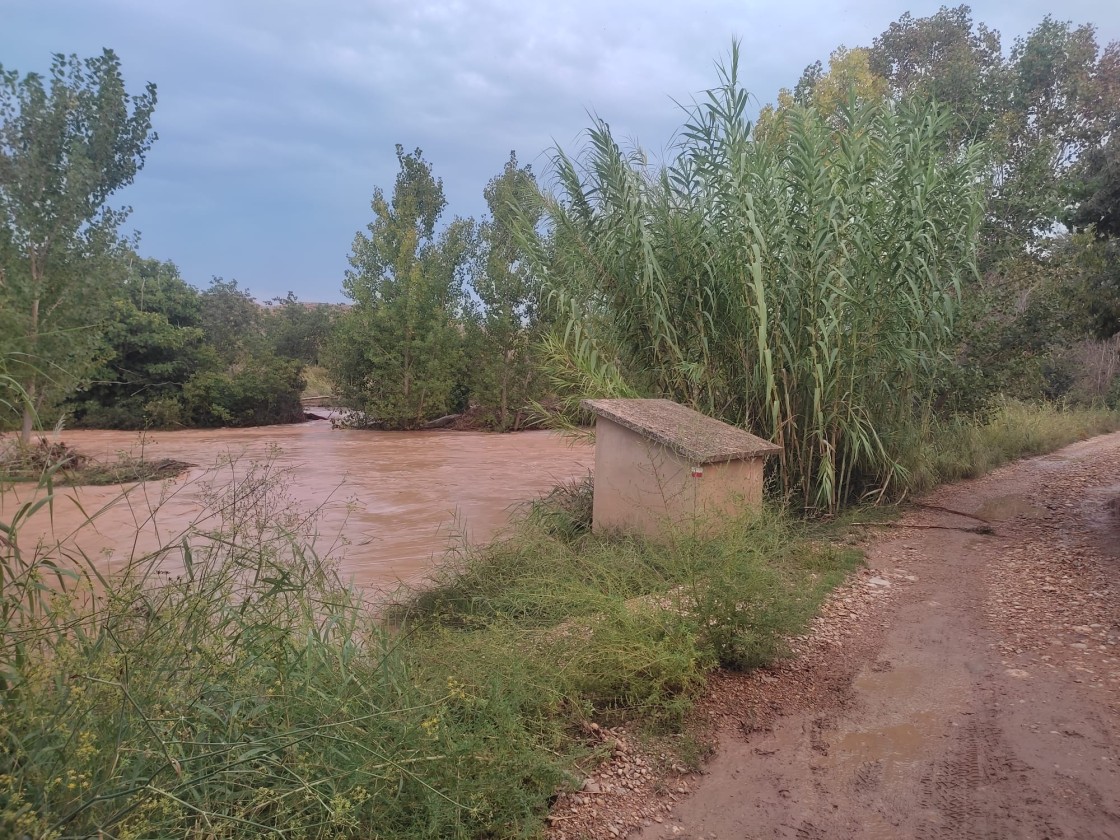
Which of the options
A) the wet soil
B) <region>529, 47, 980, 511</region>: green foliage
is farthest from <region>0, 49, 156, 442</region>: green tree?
the wet soil

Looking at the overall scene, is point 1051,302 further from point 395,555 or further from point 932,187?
point 395,555

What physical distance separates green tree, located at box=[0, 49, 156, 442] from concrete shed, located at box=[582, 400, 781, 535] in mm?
9400

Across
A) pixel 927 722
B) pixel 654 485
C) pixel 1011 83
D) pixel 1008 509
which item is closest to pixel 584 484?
pixel 654 485

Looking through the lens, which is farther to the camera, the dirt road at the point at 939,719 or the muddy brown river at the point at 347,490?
the muddy brown river at the point at 347,490

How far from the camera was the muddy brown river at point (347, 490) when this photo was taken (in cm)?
470

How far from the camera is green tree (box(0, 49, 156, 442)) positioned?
1308 centimetres

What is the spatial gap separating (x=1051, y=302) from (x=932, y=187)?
187 inches

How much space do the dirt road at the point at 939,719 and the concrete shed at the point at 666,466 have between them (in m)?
1.26

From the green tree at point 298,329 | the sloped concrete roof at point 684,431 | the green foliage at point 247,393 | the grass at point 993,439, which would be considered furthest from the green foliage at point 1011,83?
the green tree at point 298,329

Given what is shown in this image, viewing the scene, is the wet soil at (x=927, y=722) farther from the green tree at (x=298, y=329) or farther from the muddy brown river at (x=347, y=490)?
the green tree at (x=298, y=329)

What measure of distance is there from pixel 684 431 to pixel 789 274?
2321 mm

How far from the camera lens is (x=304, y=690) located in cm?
274

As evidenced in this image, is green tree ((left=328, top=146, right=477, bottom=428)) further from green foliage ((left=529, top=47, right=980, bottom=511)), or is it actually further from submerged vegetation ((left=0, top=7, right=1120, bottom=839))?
green foliage ((left=529, top=47, right=980, bottom=511))

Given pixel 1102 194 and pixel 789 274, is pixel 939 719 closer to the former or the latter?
pixel 789 274
